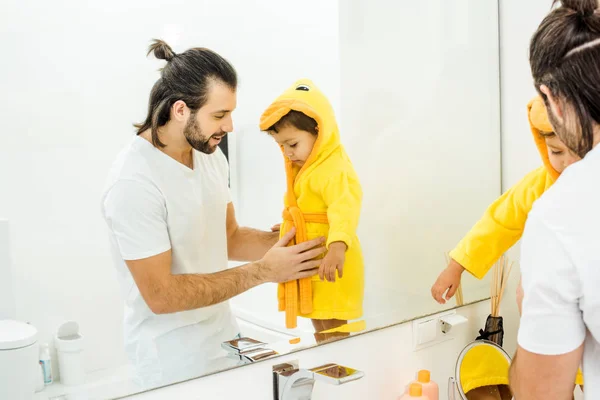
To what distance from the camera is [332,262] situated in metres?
1.30

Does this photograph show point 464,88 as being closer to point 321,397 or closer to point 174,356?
point 321,397

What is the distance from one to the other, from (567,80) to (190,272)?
0.67 meters

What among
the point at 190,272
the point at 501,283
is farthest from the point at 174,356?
the point at 501,283

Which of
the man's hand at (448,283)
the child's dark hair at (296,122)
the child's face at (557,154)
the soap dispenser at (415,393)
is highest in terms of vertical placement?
the child's dark hair at (296,122)

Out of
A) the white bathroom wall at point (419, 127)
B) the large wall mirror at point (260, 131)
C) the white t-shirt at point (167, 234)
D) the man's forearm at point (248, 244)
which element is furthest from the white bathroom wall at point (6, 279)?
the white bathroom wall at point (419, 127)

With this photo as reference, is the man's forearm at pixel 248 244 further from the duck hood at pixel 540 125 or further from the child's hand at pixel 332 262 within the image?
the duck hood at pixel 540 125

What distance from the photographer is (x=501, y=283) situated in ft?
5.42

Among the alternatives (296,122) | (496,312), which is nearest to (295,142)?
(296,122)

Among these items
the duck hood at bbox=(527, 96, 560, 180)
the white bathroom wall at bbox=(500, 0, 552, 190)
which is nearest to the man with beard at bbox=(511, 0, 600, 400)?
the duck hood at bbox=(527, 96, 560, 180)

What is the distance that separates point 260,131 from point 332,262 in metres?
0.30

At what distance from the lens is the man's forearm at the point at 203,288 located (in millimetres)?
1091

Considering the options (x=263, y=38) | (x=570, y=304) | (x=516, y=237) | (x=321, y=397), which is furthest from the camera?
(x=516, y=237)

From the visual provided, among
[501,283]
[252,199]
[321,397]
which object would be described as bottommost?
[321,397]

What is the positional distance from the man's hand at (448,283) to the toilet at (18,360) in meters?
0.90
